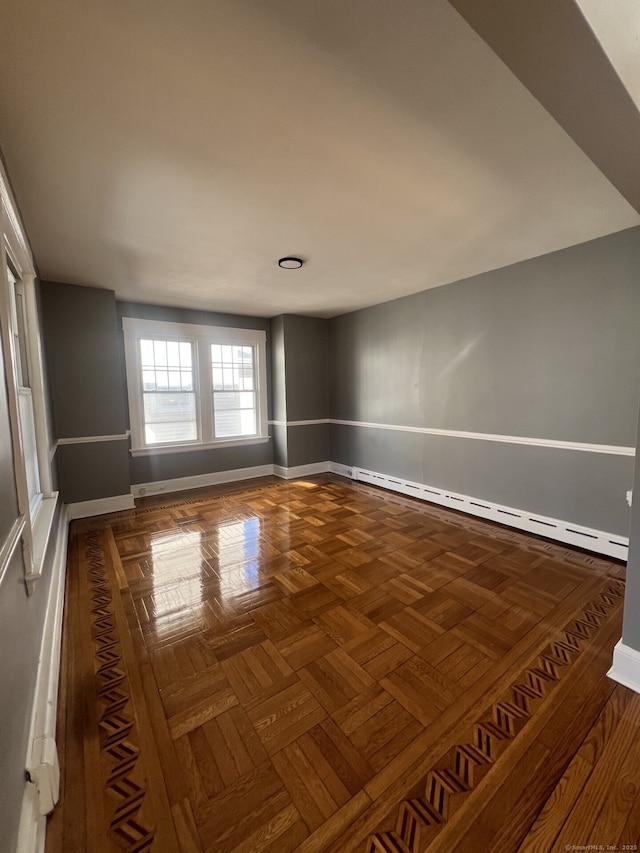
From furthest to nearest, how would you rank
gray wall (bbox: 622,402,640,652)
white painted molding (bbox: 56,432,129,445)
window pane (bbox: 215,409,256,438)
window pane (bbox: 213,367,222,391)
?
window pane (bbox: 215,409,256,438) → window pane (bbox: 213,367,222,391) → white painted molding (bbox: 56,432,129,445) → gray wall (bbox: 622,402,640,652)

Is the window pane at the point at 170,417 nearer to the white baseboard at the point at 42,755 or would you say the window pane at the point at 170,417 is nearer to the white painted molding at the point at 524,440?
the white painted molding at the point at 524,440

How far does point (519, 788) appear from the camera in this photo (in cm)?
112

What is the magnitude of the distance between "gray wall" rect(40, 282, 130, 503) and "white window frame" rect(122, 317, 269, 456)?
1.15ft

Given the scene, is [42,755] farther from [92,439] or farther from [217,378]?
[217,378]

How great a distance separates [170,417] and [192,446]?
0.46m

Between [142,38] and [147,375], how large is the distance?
359 centimetres

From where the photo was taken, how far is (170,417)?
173 inches

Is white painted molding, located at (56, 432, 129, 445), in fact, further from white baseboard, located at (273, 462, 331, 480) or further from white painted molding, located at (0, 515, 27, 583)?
white painted molding, located at (0, 515, 27, 583)

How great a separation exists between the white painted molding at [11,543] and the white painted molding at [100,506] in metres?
2.63

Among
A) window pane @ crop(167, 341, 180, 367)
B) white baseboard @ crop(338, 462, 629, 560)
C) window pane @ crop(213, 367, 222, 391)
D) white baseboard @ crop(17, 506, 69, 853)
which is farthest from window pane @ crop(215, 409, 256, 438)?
white baseboard @ crop(17, 506, 69, 853)

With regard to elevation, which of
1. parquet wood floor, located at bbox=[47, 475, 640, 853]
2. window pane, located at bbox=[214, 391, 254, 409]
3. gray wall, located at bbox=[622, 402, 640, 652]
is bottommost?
parquet wood floor, located at bbox=[47, 475, 640, 853]

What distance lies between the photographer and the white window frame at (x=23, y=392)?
Answer: 1248 mm

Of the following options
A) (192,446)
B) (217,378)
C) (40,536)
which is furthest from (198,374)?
(40,536)

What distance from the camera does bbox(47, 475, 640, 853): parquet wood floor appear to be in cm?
104
